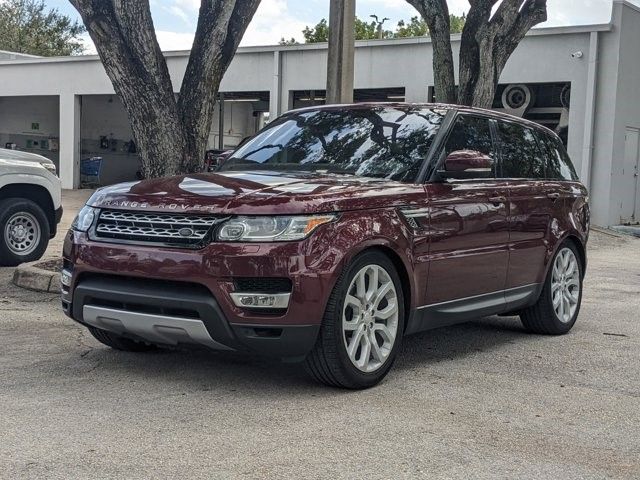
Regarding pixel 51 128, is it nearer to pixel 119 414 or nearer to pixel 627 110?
pixel 627 110

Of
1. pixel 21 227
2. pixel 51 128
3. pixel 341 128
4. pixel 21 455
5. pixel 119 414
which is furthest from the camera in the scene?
pixel 51 128

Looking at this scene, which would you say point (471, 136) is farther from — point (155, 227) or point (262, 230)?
point (155, 227)

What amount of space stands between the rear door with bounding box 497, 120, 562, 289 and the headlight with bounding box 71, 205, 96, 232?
2.99 m

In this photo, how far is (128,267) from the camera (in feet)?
16.0

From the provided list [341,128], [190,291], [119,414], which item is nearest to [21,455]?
[119,414]

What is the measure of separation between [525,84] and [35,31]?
42309 mm

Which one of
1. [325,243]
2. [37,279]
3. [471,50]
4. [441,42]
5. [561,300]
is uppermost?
[441,42]

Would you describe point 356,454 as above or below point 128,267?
below

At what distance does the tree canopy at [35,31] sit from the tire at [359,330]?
5350 cm

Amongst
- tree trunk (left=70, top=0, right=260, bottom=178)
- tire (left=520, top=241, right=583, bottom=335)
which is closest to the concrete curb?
tree trunk (left=70, top=0, right=260, bottom=178)

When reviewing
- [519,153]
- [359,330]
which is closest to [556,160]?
[519,153]

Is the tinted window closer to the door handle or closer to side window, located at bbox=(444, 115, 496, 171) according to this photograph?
side window, located at bbox=(444, 115, 496, 171)

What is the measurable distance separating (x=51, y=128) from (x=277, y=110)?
12343 millimetres

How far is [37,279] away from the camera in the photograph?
28.8ft
